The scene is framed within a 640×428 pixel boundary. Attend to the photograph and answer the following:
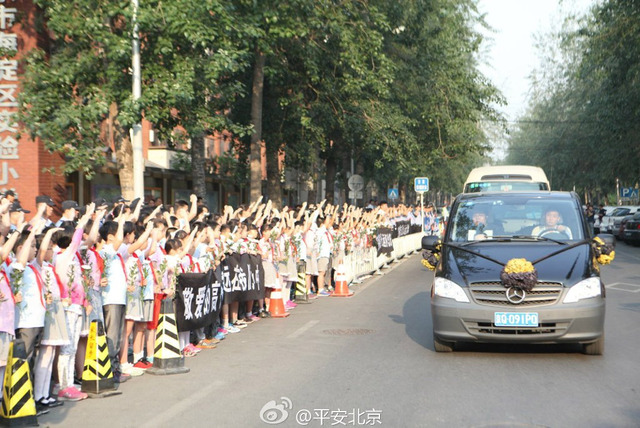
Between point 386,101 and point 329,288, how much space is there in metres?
15.7

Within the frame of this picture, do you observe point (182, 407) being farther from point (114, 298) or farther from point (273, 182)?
point (273, 182)

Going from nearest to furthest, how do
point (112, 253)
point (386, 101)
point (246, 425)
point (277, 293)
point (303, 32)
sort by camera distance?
point (246, 425), point (112, 253), point (277, 293), point (303, 32), point (386, 101)

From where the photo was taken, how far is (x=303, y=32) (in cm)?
2345

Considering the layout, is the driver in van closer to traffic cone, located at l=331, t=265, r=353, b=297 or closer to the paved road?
the paved road

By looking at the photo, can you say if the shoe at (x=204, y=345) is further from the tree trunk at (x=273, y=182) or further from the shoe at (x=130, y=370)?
the tree trunk at (x=273, y=182)

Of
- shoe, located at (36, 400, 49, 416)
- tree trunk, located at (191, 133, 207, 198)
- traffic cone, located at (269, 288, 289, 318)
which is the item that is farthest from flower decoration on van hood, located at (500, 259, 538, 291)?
tree trunk, located at (191, 133, 207, 198)

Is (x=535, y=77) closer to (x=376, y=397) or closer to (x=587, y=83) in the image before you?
(x=587, y=83)

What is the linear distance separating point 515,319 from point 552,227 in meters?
1.80

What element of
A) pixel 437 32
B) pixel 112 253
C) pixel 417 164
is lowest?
pixel 112 253

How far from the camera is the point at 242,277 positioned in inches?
518

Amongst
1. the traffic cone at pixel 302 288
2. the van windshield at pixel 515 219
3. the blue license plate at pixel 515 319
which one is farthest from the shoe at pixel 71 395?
the traffic cone at pixel 302 288

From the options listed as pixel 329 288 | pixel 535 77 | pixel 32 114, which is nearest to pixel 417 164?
pixel 329 288

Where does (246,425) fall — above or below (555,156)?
below

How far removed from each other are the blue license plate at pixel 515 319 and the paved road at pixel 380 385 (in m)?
0.44
